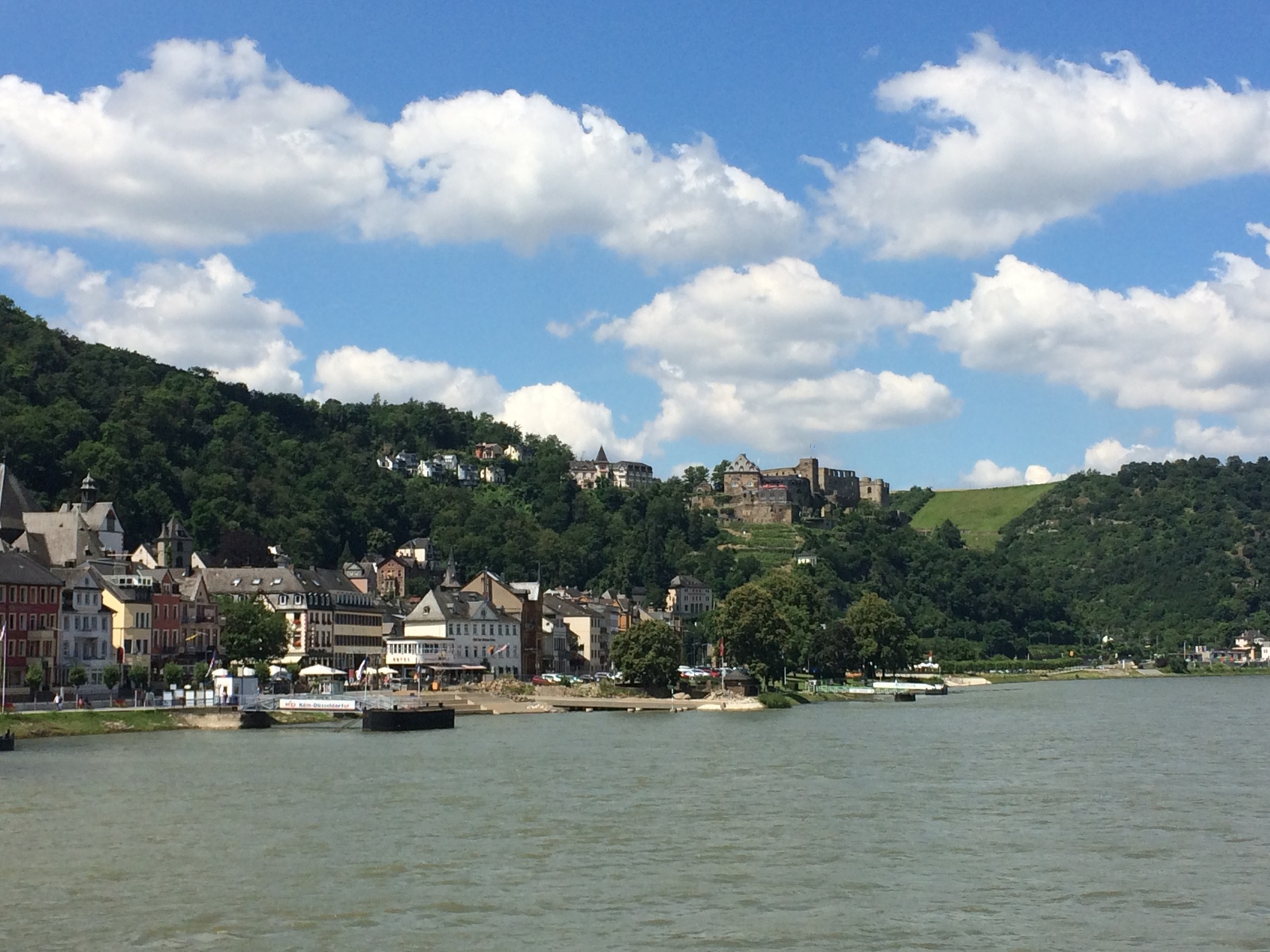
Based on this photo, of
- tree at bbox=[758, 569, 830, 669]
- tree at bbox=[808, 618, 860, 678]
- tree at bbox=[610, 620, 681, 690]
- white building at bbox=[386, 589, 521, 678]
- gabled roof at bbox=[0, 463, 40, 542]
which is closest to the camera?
tree at bbox=[610, 620, 681, 690]

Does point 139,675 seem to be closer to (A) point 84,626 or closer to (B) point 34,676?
(A) point 84,626

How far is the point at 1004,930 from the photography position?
33.6 m

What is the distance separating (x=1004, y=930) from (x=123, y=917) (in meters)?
18.6

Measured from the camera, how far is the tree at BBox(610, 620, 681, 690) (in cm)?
13225

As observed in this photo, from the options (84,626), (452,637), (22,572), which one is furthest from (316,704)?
(452,637)

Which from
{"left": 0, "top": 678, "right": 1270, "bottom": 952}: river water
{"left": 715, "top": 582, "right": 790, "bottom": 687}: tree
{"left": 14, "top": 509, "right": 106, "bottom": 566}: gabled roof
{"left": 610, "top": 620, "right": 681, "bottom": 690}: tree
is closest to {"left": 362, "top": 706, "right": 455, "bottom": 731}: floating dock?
{"left": 0, "top": 678, "right": 1270, "bottom": 952}: river water

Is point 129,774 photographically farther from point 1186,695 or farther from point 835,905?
point 1186,695

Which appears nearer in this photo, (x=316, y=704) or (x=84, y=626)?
(x=316, y=704)

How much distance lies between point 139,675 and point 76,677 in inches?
255

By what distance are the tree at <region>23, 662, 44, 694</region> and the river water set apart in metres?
11.4

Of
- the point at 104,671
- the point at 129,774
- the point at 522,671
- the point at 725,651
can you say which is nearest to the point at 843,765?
the point at 129,774

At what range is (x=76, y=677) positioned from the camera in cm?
9600

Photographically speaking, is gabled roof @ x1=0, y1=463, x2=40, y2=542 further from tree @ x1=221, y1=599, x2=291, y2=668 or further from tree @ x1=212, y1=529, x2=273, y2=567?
tree @ x1=212, y1=529, x2=273, y2=567

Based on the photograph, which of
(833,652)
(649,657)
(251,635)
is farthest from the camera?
(833,652)
